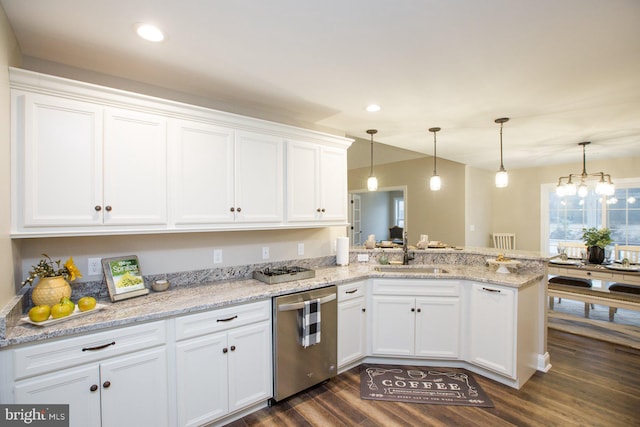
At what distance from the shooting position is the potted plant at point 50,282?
5.69 ft

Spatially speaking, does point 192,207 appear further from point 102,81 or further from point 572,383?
point 572,383

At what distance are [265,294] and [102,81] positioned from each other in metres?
1.93

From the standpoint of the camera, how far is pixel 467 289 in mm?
2881

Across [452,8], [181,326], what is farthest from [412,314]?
[452,8]

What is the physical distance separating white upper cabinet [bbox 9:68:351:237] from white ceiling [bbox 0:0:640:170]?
30 cm

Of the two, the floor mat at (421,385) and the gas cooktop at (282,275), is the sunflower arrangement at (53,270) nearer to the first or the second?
the gas cooktop at (282,275)

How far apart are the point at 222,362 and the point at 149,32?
2075 mm

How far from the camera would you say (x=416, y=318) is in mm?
2936

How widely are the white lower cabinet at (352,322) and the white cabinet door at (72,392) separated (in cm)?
177

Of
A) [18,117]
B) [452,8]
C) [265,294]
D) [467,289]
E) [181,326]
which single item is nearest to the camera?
[452,8]

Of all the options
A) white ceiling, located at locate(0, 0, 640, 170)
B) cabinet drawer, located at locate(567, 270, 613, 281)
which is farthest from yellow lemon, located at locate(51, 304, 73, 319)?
cabinet drawer, located at locate(567, 270, 613, 281)

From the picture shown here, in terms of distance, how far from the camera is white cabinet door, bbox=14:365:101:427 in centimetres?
151

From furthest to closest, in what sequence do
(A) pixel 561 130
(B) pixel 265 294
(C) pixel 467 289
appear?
1. (A) pixel 561 130
2. (C) pixel 467 289
3. (B) pixel 265 294

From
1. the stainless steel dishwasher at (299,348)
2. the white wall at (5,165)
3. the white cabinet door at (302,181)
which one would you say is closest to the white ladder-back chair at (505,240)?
the white cabinet door at (302,181)
